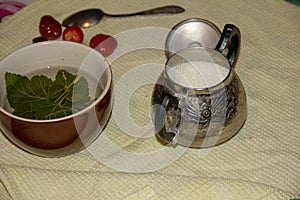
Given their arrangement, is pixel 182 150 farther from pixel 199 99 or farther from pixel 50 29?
pixel 50 29

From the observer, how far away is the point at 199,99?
485mm

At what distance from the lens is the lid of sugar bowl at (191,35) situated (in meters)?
0.60

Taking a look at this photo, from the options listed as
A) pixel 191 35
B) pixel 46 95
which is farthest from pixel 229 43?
pixel 46 95

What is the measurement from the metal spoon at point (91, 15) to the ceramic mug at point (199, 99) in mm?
145

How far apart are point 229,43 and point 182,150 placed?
11cm

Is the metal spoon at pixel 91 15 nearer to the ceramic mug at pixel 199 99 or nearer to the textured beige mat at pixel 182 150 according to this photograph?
the textured beige mat at pixel 182 150

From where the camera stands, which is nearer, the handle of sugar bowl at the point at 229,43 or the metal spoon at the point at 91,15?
the handle of sugar bowl at the point at 229,43

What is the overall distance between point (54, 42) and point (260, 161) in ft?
0.74

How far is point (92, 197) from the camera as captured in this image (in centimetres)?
47

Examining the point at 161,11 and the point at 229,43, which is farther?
the point at 161,11

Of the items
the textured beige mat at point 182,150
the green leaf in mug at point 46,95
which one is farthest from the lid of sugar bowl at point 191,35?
the green leaf in mug at point 46,95

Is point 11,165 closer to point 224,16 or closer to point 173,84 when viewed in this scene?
point 173,84

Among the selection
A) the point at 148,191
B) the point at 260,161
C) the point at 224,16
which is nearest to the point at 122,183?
the point at 148,191

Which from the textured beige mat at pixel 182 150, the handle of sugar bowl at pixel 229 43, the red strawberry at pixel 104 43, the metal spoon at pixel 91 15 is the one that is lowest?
the textured beige mat at pixel 182 150
